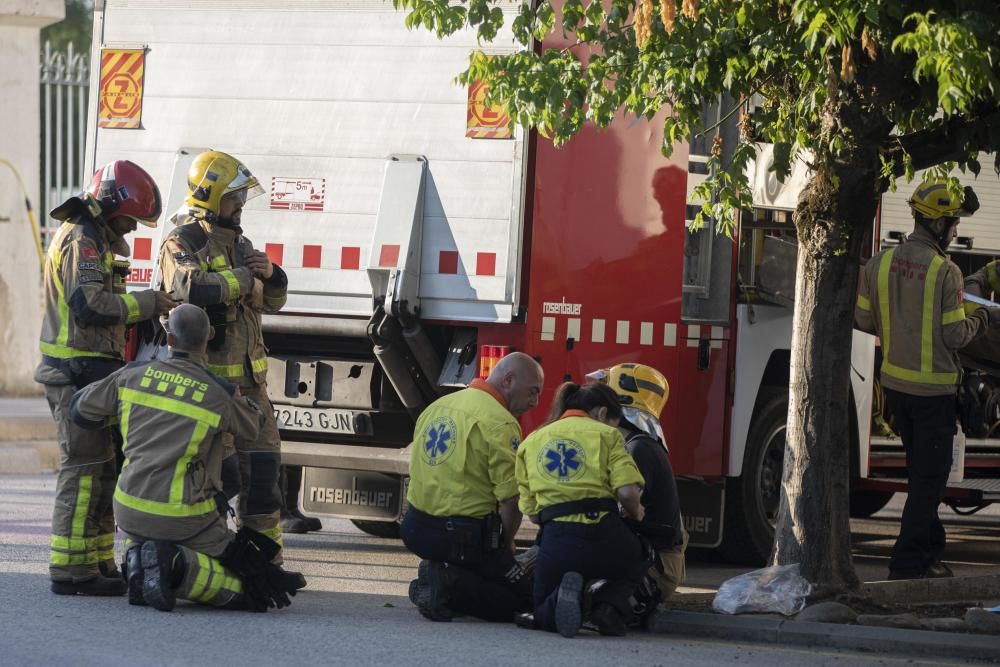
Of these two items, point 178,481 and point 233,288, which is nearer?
point 178,481

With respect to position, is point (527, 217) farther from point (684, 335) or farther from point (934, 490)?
point (934, 490)

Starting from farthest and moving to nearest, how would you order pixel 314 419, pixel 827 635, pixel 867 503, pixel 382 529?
pixel 867 503 < pixel 382 529 < pixel 314 419 < pixel 827 635

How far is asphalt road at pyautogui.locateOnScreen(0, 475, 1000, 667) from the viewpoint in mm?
5828

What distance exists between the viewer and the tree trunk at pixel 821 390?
7.42 metres

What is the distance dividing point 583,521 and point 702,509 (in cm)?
237

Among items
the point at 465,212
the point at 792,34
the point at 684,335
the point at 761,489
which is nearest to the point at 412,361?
the point at 465,212

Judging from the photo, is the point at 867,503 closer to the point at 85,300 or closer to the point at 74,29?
the point at 85,300

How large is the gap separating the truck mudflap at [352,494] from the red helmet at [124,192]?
2015mm

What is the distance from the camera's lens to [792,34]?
693 cm

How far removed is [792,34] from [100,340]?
328cm

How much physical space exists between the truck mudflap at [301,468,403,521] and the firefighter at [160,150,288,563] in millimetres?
1288

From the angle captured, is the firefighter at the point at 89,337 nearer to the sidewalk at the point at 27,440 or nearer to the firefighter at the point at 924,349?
the firefighter at the point at 924,349

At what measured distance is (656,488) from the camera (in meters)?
6.89

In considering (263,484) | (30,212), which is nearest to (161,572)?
(263,484)
